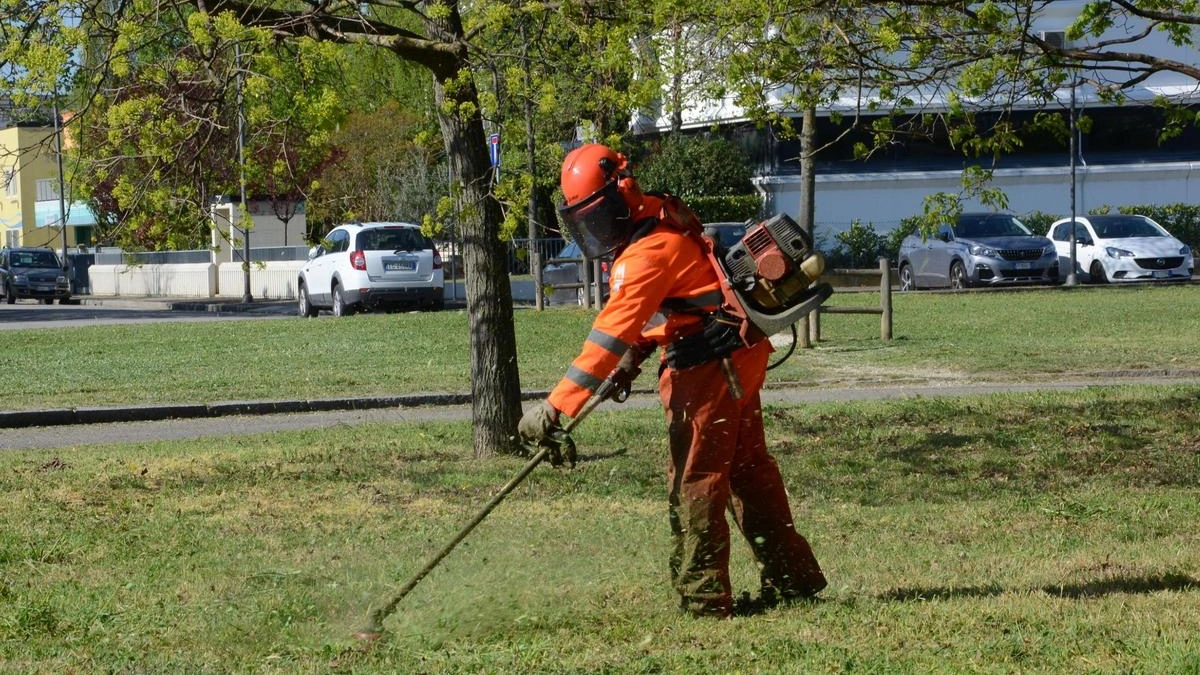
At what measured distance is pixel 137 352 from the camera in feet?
63.3

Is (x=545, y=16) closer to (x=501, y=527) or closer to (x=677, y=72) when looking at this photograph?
(x=677, y=72)

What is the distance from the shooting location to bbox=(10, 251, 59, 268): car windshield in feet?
139

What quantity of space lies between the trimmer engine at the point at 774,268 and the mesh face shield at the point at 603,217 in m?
0.45

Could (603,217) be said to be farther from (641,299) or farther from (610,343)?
(610,343)

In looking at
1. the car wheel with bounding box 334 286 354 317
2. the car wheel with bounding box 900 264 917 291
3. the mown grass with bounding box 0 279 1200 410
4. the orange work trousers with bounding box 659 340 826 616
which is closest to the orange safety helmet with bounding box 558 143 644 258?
the orange work trousers with bounding box 659 340 826 616

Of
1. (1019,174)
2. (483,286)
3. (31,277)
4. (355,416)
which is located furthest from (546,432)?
(31,277)

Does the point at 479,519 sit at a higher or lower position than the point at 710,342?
lower

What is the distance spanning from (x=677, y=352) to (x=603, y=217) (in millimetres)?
579

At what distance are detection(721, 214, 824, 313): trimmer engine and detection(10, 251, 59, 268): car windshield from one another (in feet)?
133

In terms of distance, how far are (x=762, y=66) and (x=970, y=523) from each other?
3640 mm

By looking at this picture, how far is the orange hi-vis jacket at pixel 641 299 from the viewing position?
521cm

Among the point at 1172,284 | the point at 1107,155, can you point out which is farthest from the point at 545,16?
the point at 1107,155

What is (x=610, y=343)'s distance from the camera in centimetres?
521

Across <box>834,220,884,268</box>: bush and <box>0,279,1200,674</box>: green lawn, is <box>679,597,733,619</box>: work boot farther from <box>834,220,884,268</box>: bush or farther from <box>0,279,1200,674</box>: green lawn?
<box>834,220,884,268</box>: bush
